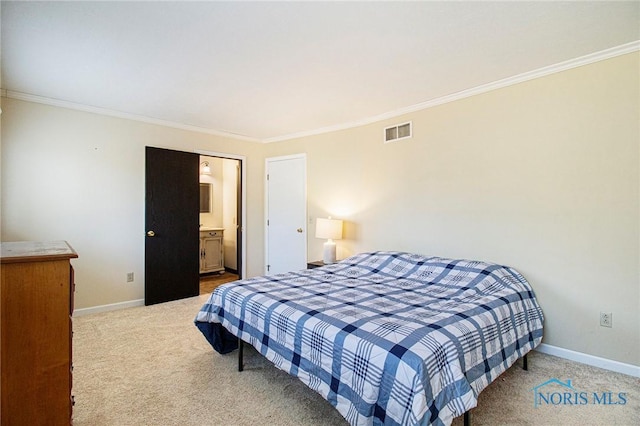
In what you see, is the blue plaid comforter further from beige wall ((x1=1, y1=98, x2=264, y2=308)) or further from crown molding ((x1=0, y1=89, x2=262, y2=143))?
crown molding ((x1=0, y1=89, x2=262, y2=143))

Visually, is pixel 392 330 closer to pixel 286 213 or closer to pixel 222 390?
pixel 222 390

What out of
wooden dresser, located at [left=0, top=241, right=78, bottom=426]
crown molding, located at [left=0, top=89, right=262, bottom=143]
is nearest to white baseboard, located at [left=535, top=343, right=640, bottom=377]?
wooden dresser, located at [left=0, top=241, right=78, bottom=426]

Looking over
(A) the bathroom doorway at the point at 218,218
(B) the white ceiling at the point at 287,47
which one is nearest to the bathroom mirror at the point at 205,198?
(A) the bathroom doorway at the point at 218,218

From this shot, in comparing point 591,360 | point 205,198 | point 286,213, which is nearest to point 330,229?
point 286,213

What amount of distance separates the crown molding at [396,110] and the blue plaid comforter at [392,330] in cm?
162

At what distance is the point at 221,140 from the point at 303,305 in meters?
3.47

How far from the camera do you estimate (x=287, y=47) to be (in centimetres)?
227

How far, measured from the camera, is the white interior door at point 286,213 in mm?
4734

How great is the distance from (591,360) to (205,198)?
5725 mm

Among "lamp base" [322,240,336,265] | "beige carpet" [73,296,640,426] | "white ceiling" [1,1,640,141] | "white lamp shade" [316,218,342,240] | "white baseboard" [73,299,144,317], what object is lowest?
"beige carpet" [73,296,640,426]

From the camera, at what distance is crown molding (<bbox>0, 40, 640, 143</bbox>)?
7.84ft

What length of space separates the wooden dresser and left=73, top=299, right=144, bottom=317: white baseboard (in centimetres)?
272

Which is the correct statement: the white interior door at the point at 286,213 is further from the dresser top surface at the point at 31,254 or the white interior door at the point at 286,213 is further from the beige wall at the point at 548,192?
the dresser top surface at the point at 31,254

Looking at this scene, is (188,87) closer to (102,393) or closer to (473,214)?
(102,393)
